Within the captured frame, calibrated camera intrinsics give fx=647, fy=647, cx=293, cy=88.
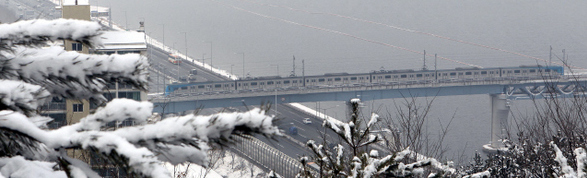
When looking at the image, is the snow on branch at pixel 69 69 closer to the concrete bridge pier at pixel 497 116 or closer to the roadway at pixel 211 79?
the roadway at pixel 211 79

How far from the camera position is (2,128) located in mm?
839

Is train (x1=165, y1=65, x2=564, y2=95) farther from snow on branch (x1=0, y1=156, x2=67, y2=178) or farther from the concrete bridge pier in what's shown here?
snow on branch (x1=0, y1=156, x2=67, y2=178)

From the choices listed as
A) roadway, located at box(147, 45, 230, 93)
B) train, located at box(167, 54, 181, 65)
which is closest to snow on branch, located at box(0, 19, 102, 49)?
roadway, located at box(147, 45, 230, 93)

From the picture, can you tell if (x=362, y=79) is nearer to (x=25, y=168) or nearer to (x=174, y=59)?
(x=174, y=59)

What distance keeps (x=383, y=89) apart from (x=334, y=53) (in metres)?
6.04

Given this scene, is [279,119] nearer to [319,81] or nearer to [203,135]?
[203,135]

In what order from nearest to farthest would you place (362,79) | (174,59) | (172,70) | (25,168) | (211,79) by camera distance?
(25,168), (362,79), (211,79), (172,70), (174,59)

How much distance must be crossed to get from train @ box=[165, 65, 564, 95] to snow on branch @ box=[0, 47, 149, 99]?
2257 cm

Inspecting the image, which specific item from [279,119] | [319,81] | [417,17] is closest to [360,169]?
[279,119]

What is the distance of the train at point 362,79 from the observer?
79.5ft

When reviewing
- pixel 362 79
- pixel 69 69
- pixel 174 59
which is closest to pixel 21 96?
pixel 69 69

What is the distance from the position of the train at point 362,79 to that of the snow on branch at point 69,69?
22573mm

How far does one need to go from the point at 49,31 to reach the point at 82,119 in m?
0.16

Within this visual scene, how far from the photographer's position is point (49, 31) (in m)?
0.94
